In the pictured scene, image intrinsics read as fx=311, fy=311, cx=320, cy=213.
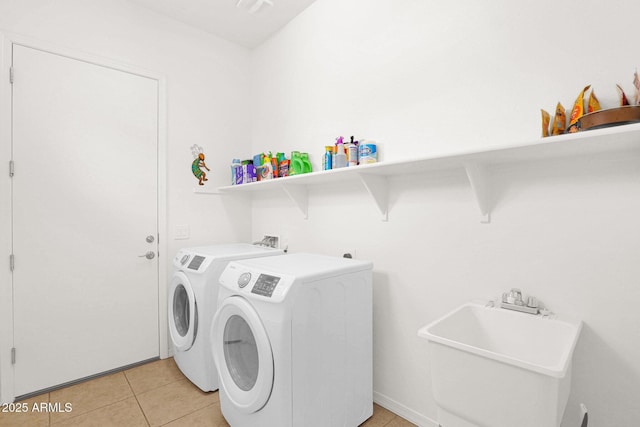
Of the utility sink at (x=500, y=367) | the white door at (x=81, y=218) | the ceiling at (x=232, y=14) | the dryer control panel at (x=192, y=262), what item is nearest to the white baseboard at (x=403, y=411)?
the utility sink at (x=500, y=367)

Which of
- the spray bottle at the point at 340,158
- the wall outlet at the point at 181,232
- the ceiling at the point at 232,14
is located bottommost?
the wall outlet at the point at 181,232

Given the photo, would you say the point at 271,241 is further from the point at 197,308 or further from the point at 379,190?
the point at 379,190

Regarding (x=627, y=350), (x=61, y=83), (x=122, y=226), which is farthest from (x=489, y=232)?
(x=61, y=83)

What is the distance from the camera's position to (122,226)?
2383 millimetres

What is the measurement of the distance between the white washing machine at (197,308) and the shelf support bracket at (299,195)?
0.47 m

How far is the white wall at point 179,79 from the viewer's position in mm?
2082

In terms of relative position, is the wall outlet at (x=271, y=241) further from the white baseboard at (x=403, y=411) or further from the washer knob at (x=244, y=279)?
the white baseboard at (x=403, y=411)

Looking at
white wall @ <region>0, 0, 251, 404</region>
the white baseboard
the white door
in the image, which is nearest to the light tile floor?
the white baseboard

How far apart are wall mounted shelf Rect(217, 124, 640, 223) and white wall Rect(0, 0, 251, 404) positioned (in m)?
0.94

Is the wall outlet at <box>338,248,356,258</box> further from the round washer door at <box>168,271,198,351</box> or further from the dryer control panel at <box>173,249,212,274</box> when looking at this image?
the round washer door at <box>168,271,198,351</box>

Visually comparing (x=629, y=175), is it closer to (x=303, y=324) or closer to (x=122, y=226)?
(x=303, y=324)

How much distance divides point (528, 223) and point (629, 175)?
372mm

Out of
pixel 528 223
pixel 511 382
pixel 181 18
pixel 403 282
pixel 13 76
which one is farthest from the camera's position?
pixel 181 18

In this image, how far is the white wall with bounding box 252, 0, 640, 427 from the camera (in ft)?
3.93
